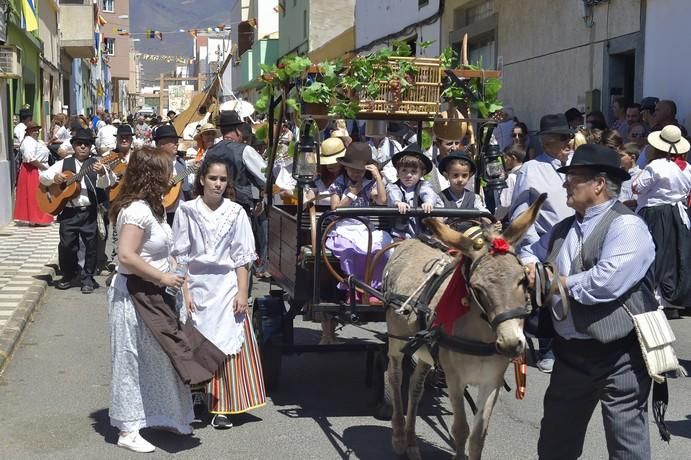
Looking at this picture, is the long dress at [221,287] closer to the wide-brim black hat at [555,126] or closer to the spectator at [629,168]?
the wide-brim black hat at [555,126]

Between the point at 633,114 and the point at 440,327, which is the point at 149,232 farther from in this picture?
the point at 633,114

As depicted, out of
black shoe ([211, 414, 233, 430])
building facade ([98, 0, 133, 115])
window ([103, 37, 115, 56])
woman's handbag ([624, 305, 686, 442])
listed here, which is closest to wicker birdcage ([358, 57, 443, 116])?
black shoe ([211, 414, 233, 430])

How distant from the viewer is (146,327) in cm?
612

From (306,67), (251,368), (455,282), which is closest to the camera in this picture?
(455,282)

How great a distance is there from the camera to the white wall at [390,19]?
2278cm

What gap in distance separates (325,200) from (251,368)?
1787 millimetres

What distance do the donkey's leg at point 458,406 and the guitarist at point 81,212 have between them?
23.8 ft

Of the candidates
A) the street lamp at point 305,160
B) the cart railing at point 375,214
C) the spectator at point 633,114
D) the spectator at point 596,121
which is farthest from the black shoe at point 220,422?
the spectator at point 596,121

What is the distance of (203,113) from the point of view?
21688mm

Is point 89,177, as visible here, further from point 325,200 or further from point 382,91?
point 382,91

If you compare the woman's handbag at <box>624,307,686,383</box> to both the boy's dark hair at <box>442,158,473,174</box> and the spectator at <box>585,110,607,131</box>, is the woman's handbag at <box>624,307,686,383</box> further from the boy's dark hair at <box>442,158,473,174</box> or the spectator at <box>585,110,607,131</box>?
the spectator at <box>585,110,607,131</box>

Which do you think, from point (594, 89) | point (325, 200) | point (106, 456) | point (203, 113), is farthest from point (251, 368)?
point (203, 113)

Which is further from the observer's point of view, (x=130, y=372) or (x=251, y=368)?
(x=251, y=368)

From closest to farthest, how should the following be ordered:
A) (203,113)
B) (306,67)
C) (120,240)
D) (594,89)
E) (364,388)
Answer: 1. (120,240)
2. (306,67)
3. (364,388)
4. (594,89)
5. (203,113)
